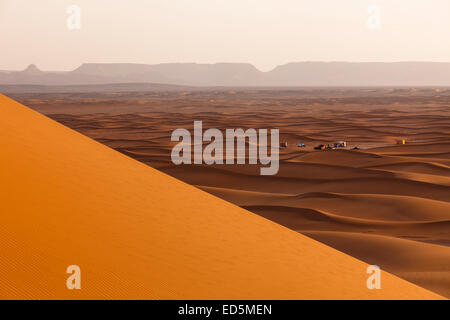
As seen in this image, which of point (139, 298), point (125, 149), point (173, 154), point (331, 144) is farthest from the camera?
point (331, 144)

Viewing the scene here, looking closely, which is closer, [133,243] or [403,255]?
[133,243]

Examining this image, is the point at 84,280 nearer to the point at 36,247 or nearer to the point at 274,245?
the point at 36,247

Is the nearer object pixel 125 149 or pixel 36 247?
pixel 36 247

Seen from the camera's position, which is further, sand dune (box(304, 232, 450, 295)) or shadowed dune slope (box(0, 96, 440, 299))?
sand dune (box(304, 232, 450, 295))

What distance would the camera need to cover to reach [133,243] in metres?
5.43

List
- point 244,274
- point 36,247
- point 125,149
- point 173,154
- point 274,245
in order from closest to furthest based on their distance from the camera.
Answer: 1. point 36,247
2. point 244,274
3. point 274,245
4. point 173,154
5. point 125,149

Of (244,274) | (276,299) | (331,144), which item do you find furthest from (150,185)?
(331,144)

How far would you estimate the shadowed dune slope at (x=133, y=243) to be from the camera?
4633 mm

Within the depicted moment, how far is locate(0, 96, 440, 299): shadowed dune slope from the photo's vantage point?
4633mm

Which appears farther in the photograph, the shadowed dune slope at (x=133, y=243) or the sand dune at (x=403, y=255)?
the sand dune at (x=403, y=255)
